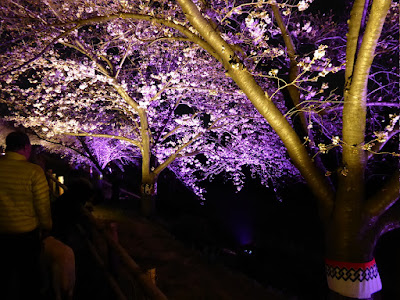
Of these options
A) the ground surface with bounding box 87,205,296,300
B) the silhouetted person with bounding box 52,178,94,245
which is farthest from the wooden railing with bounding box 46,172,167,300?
the ground surface with bounding box 87,205,296,300

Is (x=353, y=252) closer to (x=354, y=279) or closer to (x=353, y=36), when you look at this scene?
(x=354, y=279)

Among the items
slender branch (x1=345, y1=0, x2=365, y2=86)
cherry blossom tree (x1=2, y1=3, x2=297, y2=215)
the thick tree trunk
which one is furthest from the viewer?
cherry blossom tree (x1=2, y1=3, x2=297, y2=215)

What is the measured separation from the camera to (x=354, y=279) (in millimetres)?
4188

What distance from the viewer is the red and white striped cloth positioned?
4.18 m

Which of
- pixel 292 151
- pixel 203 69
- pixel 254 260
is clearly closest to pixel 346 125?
pixel 292 151

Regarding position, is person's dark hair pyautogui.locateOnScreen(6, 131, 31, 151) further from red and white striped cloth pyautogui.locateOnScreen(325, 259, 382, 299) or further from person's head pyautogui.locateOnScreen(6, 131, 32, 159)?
red and white striped cloth pyautogui.locateOnScreen(325, 259, 382, 299)

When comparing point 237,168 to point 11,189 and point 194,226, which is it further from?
point 11,189

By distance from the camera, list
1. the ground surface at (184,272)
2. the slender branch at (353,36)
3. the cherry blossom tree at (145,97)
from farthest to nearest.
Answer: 1. the cherry blossom tree at (145,97)
2. the ground surface at (184,272)
3. the slender branch at (353,36)

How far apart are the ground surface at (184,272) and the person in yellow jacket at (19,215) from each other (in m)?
2.42

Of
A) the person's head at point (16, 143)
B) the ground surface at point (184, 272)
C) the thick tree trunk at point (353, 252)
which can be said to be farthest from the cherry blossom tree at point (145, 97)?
the person's head at point (16, 143)

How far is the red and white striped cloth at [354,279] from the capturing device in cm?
418

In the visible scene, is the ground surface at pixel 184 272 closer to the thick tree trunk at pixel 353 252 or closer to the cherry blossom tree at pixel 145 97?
the thick tree trunk at pixel 353 252

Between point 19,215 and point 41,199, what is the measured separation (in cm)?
22

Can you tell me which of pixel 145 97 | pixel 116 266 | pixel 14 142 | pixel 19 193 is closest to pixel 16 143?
pixel 14 142
